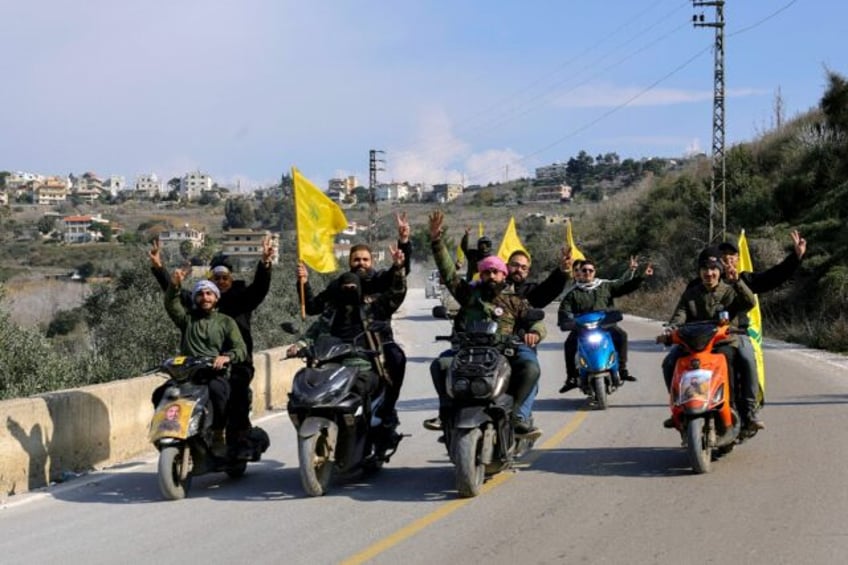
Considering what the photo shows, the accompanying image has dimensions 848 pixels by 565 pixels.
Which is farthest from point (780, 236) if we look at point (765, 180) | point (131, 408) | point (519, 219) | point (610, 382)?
point (519, 219)

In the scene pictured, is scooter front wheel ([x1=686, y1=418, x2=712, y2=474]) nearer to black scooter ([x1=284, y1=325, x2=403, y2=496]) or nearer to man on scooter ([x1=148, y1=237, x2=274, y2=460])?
black scooter ([x1=284, y1=325, x2=403, y2=496])

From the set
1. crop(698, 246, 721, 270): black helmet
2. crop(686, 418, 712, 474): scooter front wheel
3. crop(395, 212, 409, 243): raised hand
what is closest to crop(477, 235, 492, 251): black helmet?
crop(395, 212, 409, 243): raised hand

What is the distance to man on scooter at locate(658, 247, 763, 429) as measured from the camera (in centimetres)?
920

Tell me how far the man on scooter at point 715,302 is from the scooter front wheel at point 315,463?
3.21 meters

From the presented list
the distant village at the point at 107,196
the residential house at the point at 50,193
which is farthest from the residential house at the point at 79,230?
the residential house at the point at 50,193

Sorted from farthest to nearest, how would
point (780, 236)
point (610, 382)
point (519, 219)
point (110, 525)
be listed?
point (519, 219), point (780, 236), point (610, 382), point (110, 525)

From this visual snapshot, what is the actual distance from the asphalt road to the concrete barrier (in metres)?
0.26

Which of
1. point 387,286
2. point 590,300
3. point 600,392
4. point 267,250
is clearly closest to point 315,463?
point 387,286

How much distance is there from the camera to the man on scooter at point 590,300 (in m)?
13.6

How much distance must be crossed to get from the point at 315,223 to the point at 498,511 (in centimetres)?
573

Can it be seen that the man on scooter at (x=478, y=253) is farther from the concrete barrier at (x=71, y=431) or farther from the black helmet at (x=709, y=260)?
the black helmet at (x=709, y=260)

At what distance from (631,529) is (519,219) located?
117 metres

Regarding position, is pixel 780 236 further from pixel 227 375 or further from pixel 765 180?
pixel 227 375

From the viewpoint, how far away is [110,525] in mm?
7586
